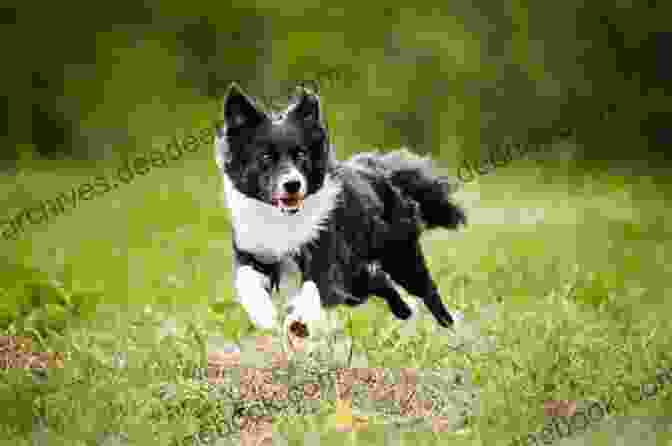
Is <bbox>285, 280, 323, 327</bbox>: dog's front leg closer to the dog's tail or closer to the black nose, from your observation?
the black nose

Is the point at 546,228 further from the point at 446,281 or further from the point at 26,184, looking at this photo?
the point at 26,184

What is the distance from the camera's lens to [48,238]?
8398mm

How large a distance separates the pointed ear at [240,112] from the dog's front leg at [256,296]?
64 centimetres

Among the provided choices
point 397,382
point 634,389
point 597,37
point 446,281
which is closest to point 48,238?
point 446,281

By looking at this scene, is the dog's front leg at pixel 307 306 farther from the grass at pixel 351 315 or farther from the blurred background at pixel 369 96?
the blurred background at pixel 369 96

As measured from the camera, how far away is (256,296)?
4.34 meters

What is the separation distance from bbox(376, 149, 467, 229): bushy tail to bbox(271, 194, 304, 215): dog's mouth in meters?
0.85

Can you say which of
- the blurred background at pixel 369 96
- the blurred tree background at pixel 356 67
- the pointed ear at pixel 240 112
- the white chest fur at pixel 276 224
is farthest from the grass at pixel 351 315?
the blurred tree background at pixel 356 67

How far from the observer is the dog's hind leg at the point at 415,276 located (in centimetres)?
497

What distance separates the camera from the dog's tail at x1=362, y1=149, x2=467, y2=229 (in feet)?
16.9

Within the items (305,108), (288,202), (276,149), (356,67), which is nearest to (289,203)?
(288,202)

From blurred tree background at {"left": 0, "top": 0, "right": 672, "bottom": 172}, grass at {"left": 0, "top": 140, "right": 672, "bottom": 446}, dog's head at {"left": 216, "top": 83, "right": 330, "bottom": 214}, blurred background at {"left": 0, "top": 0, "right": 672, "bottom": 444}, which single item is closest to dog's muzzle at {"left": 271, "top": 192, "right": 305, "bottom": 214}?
dog's head at {"left": 216, "top": 83, "right": 330, "bottom": 214}

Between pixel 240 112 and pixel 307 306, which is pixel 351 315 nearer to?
pixel 307 306

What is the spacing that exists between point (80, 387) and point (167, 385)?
15.4 inches
